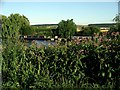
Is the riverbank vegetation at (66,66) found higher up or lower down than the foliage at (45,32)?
higher up

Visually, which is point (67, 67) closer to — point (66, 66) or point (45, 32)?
point (66, 66)

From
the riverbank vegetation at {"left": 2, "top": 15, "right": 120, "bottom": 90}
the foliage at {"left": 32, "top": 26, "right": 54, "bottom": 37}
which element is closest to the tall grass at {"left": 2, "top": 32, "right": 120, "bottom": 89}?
the riverbank vegetation at {"left": 2, "top": 15, "right": 120, "bottom": 90}

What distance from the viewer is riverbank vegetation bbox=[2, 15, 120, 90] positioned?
8.46 meters

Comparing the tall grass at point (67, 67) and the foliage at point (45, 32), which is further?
the foliage at point (45, 32)

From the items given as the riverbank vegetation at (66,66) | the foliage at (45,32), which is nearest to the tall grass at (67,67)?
the riverbank vegetation at (66,66)

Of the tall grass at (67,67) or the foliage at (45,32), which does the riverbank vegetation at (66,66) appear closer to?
the tall grass at (67,67)

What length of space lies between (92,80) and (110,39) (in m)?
1.24

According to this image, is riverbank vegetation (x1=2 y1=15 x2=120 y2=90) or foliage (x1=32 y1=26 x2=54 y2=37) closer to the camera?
riverbank vegetation (x1=2 y1=15 x2=120 y2=90)

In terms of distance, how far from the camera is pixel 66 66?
8.56 metres

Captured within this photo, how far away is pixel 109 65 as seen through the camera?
8.48 metres

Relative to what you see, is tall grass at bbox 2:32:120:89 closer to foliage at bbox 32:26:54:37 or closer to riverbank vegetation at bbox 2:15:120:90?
riverbank vegetation at bbox 2:15:120:90

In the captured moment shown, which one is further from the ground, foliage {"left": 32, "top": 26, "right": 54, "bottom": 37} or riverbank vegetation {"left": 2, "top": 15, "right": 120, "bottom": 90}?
riverbank vegetation {"left": 2, "top": 15, "right": 120, "bottom": 90}

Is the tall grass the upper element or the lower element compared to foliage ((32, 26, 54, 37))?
upper

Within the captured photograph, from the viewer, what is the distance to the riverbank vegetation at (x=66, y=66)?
8.46m
